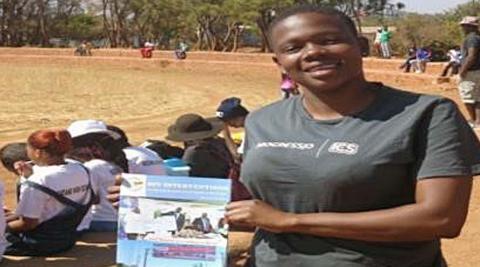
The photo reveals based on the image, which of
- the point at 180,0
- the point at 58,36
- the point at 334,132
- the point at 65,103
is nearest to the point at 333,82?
the point at 334,132

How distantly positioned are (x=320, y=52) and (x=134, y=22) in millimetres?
58649

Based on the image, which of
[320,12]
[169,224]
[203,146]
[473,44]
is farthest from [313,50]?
[473,44]

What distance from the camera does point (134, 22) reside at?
5981cm

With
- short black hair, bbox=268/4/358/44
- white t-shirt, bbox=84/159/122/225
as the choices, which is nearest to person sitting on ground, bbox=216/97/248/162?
white t-shirt, bbox=84/159/122/225

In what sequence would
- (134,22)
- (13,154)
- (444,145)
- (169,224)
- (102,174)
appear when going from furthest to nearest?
(134,22), (13,154), (102,174), (169,224), (444,145)

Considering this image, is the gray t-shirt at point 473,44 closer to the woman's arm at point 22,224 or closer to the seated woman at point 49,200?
the seated woman at point 49,200

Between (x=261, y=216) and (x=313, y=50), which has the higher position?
(x=313, y=50)

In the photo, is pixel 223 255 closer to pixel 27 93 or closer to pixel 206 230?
pixel 206 230

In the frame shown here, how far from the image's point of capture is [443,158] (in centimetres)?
201

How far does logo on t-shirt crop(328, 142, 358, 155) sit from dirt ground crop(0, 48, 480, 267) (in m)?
2.94

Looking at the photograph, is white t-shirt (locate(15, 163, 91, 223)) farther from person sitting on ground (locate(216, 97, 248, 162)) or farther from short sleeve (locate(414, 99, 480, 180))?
short sleeve (locate(414, 99, 480, 180))

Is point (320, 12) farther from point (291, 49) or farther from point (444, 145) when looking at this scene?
point (444, 145)

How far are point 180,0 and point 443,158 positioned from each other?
172 ft

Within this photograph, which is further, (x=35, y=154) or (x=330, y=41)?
(x=35, y=154)
